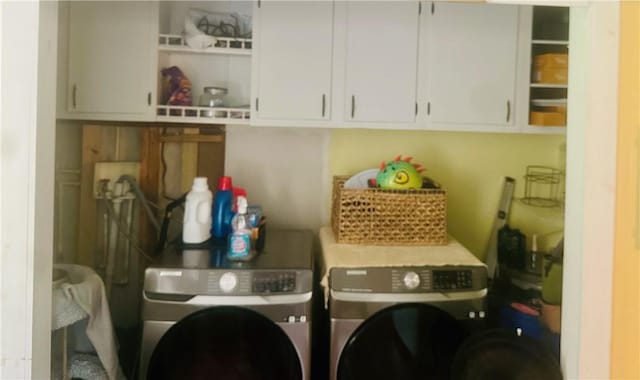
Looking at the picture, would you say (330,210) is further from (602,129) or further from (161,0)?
(602,129)

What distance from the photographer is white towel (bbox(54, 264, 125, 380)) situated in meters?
1.73

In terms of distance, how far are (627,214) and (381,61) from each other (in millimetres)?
1173

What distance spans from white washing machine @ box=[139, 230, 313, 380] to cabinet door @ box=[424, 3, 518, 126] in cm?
100

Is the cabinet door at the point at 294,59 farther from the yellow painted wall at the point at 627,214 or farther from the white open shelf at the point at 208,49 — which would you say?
the yellow painted wall at the point at 627,214

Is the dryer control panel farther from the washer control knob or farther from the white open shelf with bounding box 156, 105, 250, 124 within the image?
the white open shelf with bounding box 156, 105, 250, 124

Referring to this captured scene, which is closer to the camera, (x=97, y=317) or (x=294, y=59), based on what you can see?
(x=97, y=317)

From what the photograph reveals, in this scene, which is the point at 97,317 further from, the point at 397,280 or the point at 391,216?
the point at 391,216

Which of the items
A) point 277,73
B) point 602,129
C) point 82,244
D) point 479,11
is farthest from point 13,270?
point 479,11

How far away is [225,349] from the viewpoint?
1836 mm

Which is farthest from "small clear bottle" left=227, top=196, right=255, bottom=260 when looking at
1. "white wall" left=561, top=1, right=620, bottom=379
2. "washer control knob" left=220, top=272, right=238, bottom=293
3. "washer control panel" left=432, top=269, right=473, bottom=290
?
"white wall" left=561, top=1, right=620, bottom=379

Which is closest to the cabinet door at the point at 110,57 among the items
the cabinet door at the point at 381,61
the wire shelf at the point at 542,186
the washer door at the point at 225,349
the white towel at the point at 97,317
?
the white towel at the point at 97,317

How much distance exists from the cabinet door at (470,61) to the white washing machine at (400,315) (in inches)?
28.7

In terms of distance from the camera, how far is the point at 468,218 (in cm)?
265

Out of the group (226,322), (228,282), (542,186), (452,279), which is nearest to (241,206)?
(228,282)
